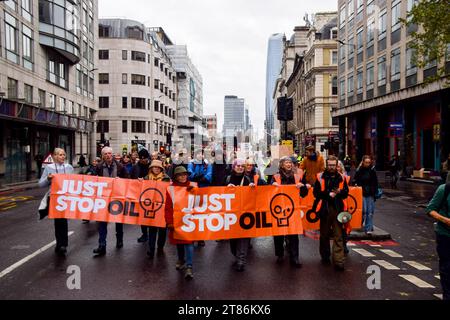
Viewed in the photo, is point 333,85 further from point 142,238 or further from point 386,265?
point 386,265

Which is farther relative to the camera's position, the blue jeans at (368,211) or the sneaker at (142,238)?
the blue jeans at (368,211)

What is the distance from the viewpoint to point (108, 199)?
8.52 m

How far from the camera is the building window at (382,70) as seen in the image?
35.2 m

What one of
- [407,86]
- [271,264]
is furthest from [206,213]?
[407,86]

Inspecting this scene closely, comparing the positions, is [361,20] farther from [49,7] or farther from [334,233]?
[334,233]

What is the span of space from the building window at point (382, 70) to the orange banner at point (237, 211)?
1220 inches

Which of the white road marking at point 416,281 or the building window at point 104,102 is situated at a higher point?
the building window at point 104,102

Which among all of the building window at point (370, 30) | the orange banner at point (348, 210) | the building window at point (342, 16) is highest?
the building window at point (342, 16)

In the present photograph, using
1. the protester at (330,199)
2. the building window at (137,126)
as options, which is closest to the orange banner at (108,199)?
the protester at (330,199)

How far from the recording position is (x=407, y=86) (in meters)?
30.9

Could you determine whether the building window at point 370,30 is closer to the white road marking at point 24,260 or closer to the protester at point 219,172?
the protester at point 219,172

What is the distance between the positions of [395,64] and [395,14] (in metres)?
3.85
